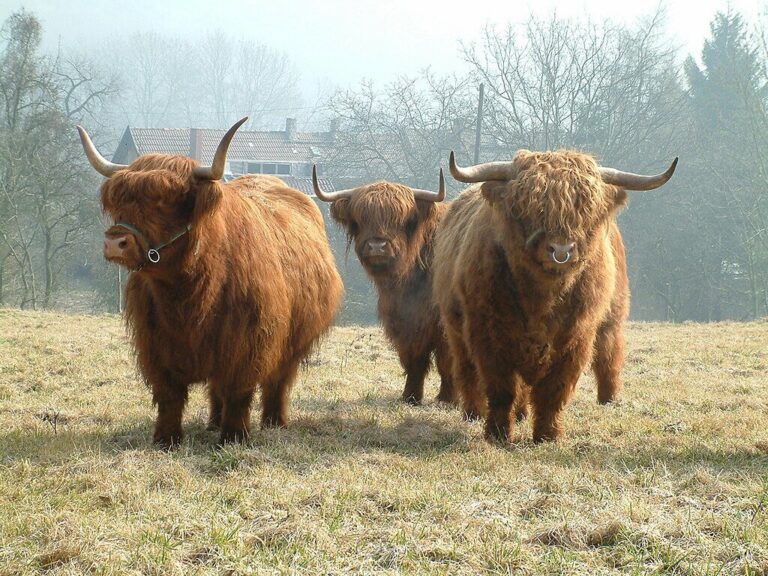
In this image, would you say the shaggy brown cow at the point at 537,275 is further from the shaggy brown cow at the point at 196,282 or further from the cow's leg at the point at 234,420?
the cow's leg at the point at 234,420

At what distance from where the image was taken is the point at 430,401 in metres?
6.02

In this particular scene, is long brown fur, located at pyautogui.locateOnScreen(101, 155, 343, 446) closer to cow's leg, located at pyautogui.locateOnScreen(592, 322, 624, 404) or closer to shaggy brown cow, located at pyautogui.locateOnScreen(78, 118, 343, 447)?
shaggy brown cow, located at pyautogui.locateOnScreen(78, 118, 343, 447)

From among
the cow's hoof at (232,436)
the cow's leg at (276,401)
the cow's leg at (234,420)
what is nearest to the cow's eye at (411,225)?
the cow's leg at (276,401)

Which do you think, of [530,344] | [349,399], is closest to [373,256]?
[349,399]

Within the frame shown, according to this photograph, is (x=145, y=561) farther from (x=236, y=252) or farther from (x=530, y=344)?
(x=530, y=344)

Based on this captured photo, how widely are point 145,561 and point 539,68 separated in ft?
77.2

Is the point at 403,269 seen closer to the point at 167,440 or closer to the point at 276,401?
the point at 276,401

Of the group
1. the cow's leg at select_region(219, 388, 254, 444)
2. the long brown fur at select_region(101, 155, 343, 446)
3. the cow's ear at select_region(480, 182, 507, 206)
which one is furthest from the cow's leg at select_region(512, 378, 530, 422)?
the cow's leg at select_region(219, 388, 254, 444)

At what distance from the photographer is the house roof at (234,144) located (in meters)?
26.8

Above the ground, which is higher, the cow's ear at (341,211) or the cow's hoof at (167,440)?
the cow's ear at (341,211)

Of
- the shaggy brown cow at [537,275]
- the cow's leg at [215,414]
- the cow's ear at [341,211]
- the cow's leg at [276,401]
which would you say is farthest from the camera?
the cow's ear at [341,211]

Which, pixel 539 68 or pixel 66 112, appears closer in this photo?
pixel 66 112

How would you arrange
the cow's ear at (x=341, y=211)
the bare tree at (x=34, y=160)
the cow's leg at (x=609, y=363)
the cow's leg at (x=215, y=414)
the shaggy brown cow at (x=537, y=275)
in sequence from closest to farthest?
the shaggy brown cow at (x=537, y=275)
the cow's leg at (x=215, y=414)
the cow's leg at (x=609, y=363)
the cow's ear at (x=341, y=211)
the bare tree at (x=34, y=160)

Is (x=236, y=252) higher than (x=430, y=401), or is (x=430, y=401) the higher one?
(x=236, y=252)
